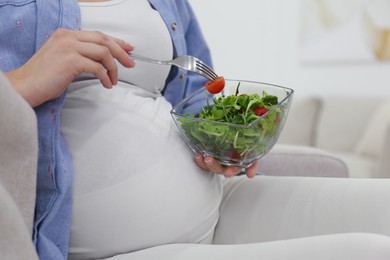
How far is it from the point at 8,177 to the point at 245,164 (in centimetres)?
39

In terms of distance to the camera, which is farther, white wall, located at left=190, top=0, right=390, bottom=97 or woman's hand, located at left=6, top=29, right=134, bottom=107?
white wall, located at left=190, top=0, right=390, bottom=97

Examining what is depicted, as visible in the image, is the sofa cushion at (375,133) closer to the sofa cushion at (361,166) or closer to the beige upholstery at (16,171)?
the sofa cushion at (361,166)

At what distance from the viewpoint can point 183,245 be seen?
2.33 ft

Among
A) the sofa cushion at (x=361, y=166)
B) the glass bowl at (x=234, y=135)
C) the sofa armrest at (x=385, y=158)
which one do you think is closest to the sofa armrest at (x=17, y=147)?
the glass bowl at (x=234, y=135)

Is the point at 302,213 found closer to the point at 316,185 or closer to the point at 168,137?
the point at 316,185

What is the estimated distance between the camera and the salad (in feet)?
2.41

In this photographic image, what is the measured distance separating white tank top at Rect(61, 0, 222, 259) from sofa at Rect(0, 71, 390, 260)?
4cm

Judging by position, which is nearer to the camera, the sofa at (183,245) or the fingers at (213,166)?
the sofa at (183,245)

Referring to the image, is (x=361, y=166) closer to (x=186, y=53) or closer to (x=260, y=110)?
(x=186, y=53)

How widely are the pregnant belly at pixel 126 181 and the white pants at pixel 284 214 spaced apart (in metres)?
0.04

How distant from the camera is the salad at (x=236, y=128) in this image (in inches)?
28.9

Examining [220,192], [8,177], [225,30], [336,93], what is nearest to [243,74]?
[225,30]

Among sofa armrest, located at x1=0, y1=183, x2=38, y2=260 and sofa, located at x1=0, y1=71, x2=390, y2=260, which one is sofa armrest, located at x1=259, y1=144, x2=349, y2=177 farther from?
sofa armrest, located at x1=0, y1=183, x2=38, y2=260

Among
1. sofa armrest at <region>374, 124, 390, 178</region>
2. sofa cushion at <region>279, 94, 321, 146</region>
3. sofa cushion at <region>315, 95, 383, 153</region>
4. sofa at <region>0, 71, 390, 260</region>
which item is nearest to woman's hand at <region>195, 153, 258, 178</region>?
sofa at <region>0, 71, 390, 260</region>
